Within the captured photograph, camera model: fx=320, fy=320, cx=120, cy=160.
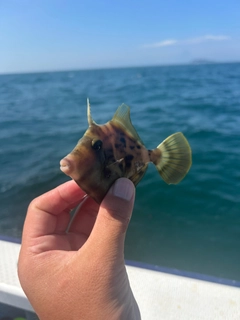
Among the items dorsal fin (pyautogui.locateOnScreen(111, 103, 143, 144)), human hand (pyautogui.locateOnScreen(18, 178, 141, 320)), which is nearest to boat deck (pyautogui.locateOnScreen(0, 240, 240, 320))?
human hand (pyautogui.locateOnScreen(18, 178, 141, 320))

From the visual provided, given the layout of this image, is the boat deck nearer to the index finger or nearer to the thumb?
the index finger

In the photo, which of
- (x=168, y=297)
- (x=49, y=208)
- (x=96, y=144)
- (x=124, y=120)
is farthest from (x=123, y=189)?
(x=168, y=297)

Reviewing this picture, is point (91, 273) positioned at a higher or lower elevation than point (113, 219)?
lower

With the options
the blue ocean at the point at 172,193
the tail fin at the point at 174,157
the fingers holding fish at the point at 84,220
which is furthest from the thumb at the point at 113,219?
the blue ocean at the point at 172,193

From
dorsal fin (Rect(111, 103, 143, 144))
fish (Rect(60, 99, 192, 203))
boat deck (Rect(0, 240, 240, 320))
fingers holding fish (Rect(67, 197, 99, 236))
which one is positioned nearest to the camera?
fish (Rect(60, 99, 192, 203))

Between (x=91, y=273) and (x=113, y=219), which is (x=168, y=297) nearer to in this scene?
(x=91, y=273)

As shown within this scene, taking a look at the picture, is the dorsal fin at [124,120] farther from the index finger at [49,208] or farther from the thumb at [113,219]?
the index finger at [49,208]
